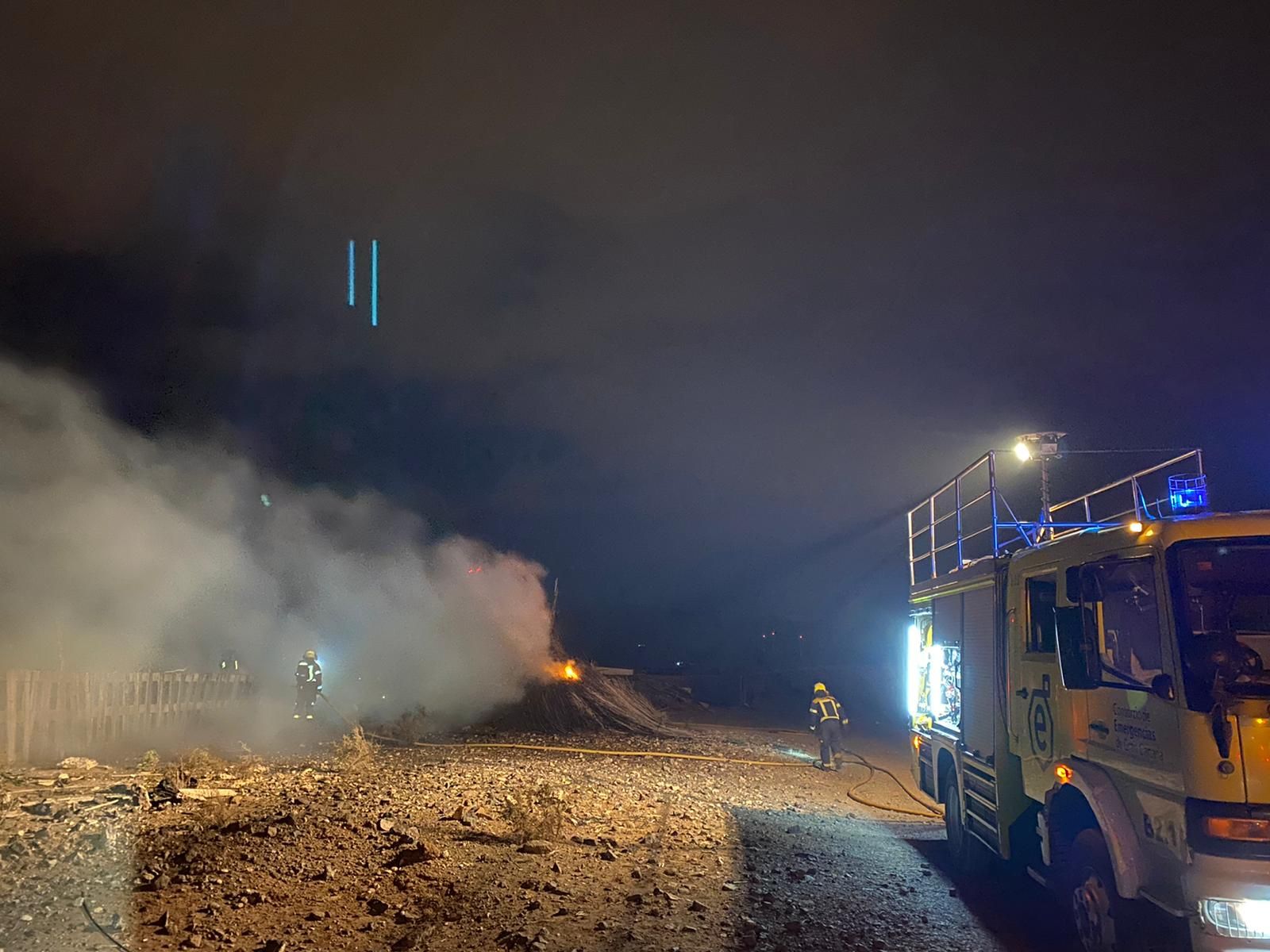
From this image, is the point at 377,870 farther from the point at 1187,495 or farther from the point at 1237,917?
the point at 1187,495

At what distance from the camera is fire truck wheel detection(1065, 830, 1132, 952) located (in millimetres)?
4996

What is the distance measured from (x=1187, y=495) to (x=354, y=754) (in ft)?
34.8

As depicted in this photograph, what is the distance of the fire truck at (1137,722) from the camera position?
165 inches

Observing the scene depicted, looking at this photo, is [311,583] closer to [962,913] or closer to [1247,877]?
[962,913]

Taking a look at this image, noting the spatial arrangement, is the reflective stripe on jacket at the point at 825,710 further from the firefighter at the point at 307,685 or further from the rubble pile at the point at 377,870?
the firefighter at the point at 307,685

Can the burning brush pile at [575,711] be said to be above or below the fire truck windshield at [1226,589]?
Result: below

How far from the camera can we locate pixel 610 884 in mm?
6586

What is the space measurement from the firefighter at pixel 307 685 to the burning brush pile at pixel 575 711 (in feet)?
13.1

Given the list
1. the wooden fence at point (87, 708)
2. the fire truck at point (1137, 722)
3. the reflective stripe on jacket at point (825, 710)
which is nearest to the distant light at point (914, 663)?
the fire truck at point (1137, 722)

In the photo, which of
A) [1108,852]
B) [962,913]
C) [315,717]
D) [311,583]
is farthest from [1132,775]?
Answer: [311,583]

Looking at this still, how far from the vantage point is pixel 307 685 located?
52.4 feet

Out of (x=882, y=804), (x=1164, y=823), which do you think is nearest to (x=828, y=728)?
(x=882, y=804)

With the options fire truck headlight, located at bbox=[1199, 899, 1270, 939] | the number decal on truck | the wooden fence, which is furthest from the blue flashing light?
the wooden fence

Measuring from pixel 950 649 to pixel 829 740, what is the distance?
6.33 meters
